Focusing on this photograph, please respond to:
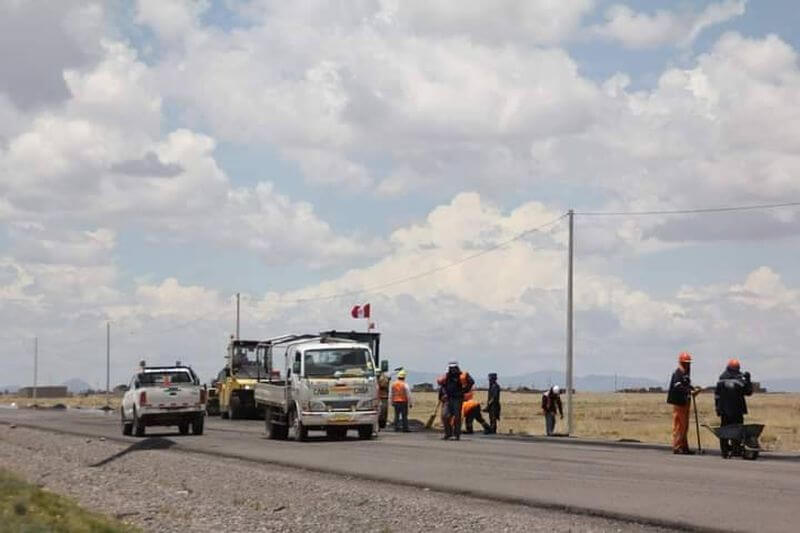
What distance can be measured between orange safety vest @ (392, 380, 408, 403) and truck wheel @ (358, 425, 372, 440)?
3264mm

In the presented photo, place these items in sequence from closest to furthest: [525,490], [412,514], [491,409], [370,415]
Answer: [412,514] → [525,490] → [370,415] → [491,409]

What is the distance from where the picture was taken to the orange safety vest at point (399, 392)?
35969 mm

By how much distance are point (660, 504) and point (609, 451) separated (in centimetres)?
1140

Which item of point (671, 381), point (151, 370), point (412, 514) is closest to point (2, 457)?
point (151, 370)

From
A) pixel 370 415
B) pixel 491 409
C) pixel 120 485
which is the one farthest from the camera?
pixel 491 409

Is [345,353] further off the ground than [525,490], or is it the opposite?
[345,353]

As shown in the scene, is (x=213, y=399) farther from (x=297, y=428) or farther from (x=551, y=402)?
(x=297, y=428)

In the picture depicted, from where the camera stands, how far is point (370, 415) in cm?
3180

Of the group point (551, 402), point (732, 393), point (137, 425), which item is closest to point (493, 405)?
point (551, 402)

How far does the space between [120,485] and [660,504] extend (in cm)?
957

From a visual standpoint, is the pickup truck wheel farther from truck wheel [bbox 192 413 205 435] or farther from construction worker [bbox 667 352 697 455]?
construction worker [bbox 667 352 697 455]

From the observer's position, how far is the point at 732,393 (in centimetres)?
2491

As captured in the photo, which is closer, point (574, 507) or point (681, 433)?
point (574, 507)

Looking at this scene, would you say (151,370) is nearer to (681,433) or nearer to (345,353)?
(345,353)
